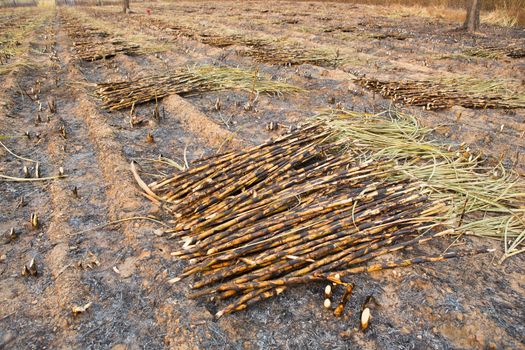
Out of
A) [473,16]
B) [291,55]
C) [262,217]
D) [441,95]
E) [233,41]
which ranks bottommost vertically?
[262,217]

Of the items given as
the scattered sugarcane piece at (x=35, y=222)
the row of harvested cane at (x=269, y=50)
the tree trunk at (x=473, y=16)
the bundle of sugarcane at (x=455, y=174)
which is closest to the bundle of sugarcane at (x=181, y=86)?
the row of harvested cane at (x=269, y=50)

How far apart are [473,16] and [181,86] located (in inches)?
368

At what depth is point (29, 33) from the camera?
12.2 m

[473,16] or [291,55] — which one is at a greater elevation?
[473,16]

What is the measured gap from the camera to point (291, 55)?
771 cm

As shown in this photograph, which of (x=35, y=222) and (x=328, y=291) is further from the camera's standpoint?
(x=35, y=222)

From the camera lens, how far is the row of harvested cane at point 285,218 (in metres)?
2.30

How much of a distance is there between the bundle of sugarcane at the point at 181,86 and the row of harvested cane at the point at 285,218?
2.34 metres

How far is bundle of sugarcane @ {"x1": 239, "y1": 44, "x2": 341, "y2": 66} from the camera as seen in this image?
290 inches

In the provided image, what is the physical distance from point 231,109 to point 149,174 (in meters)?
1.96

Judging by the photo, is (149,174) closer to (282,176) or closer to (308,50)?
(282,176)

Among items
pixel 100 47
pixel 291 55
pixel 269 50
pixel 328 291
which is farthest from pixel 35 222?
pixel 100 47

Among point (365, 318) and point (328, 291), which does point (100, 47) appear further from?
point (365, 318)

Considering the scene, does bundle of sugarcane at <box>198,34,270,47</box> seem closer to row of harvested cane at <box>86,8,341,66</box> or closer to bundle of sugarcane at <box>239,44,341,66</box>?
row of harvested cane at <box>86,8,341,66</box>
